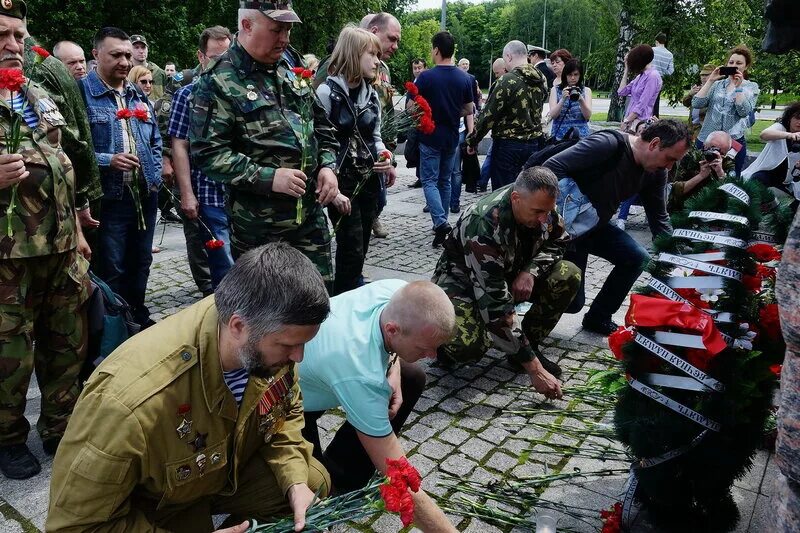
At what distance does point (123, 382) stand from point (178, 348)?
17 cm

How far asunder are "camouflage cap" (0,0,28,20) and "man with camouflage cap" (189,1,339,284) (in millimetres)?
804

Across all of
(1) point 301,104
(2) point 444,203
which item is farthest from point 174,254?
(1) point 301,104

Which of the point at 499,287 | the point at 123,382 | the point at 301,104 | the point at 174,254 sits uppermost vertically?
the point at 301,104

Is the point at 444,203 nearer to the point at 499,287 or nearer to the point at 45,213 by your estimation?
the point at 499,287

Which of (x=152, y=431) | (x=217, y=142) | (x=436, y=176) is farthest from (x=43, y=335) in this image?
(x=436, y=176)

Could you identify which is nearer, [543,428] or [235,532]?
[235,532]

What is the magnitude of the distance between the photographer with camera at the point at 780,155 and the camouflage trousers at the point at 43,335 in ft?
18.5

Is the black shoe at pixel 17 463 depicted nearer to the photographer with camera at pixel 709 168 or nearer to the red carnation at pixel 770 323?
the red carnation at pixel 770 323

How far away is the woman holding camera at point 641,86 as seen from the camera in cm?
795

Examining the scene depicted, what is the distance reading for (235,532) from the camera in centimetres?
182

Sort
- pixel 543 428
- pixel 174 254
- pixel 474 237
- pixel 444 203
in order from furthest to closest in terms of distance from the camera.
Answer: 1. pixel 444 203
2. pixel 174 254
3. pixel 474 237
4. pixel 543 428

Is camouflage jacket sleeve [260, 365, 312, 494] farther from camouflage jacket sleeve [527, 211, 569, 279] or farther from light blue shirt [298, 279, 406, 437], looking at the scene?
camouflage jacket sleeve [527, 211, 569, 279]

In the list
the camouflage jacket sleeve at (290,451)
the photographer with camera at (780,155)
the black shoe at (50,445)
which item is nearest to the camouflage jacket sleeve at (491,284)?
the camouflage jacket sleeve at (290,451)

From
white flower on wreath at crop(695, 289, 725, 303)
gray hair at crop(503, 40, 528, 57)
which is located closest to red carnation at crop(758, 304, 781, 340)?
white flower on wreath at crop(695, 289, 725, 303)
